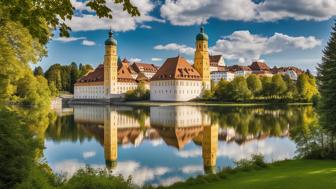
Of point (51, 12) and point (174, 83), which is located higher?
point (174, 83)

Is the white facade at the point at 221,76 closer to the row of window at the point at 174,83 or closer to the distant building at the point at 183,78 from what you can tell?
the distant building at the point at 183,78

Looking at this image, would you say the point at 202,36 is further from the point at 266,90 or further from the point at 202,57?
the point at 266,90

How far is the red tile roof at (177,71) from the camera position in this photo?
8512 centimetres

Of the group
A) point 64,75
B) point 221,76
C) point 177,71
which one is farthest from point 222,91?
point 64,75

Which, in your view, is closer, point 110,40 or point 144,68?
point 110,40

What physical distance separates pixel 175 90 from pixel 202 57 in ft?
41.3

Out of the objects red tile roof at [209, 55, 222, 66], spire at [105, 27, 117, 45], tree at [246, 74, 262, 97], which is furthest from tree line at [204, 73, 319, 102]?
red tile roof at [209, 55, 222, 66]

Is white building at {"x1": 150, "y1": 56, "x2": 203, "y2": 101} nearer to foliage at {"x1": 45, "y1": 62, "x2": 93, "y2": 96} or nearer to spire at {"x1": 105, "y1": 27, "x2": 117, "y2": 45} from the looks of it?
spire at {"x1": 105, "y1": 27, "x2": 117, "y2": 45}

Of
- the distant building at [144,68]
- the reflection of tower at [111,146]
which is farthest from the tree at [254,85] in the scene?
the distant building at [144,68]

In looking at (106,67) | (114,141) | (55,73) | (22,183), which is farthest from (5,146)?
(55,73)

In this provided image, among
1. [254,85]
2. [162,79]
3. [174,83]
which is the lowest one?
[254,85]

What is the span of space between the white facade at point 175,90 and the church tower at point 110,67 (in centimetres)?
1444

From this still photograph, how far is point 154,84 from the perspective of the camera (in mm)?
89250

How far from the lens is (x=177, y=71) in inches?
3351
